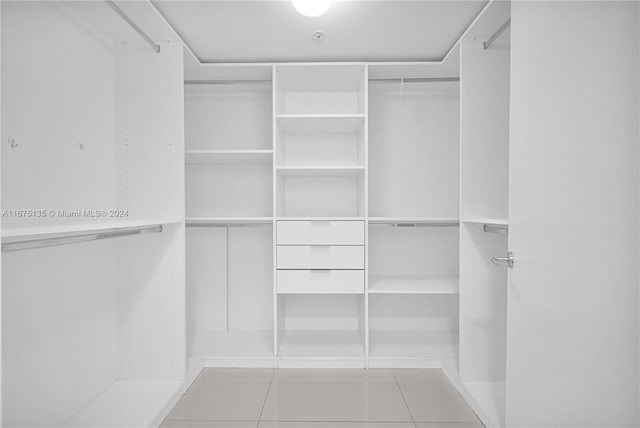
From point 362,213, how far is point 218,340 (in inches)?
53.3

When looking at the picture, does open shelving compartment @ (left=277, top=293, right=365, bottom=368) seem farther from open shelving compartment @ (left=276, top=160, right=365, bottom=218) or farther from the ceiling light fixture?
the ceiling light fixture

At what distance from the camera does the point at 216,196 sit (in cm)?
286

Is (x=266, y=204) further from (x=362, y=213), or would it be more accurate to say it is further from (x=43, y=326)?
(x=43, y=326)

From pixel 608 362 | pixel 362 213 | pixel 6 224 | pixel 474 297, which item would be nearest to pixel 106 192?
pixel 6 224

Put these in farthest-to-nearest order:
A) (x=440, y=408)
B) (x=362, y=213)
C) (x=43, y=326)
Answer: (x=362, y=213) → (x=440, y=408) → (x=43, y=326)

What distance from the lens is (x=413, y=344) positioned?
2.61 metres

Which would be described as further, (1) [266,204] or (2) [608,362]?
(1) [266,204]

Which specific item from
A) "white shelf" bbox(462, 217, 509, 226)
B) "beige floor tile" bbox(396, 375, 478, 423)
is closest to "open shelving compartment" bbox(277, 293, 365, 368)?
"beige floor tile" bbox(396, 375, 478, 423)

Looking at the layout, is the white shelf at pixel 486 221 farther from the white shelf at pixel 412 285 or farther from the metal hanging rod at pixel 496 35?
the metal hanging rod at pixel 496 35

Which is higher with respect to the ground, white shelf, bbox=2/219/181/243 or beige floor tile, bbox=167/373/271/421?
white shelf, bbox=2/219/181/243

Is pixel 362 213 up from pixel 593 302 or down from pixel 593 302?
up

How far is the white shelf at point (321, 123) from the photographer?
2.35 meters

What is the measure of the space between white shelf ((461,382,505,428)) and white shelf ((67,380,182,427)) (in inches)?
60.9

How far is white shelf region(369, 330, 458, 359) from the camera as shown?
2.44 metres
